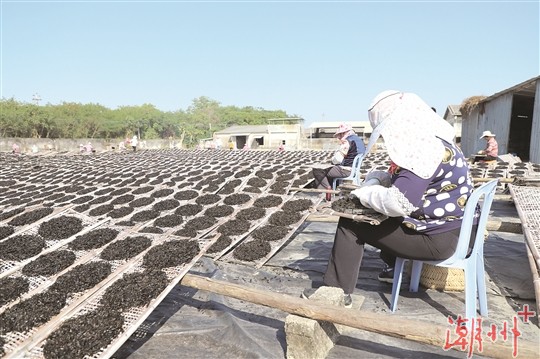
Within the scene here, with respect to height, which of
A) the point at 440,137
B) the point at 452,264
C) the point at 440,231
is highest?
the point at 440,137

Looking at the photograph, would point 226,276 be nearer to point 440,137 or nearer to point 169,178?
point 440,137

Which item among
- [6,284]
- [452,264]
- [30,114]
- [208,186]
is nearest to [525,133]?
[208,186]

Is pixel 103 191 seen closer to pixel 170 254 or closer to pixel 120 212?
pixel 120 212

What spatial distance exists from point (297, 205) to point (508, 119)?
1083 centimetres

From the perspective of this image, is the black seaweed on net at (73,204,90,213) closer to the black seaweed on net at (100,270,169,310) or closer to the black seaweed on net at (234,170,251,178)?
the black seaweed on net at (234,170,251,178)

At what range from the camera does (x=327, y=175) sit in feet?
20.3

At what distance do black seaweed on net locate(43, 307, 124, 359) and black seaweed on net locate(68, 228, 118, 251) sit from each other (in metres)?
0.89

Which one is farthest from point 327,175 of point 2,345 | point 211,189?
point 2,345

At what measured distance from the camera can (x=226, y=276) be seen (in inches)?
125

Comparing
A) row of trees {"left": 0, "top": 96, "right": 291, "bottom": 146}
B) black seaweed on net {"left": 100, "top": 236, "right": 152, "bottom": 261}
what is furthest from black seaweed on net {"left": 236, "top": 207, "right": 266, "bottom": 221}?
row of trees {"left": 0, "top": 96, "right": 291, "bottom": 146}

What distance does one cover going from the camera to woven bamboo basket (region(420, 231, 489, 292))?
2.75 m

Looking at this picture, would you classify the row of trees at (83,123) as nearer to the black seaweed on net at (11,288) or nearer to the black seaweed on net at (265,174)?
the black seaweed on net at (265,174)

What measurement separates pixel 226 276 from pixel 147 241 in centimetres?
77

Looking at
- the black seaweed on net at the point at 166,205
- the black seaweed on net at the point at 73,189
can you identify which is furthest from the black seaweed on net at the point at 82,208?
the black seaweed on net at the point at 73,189
